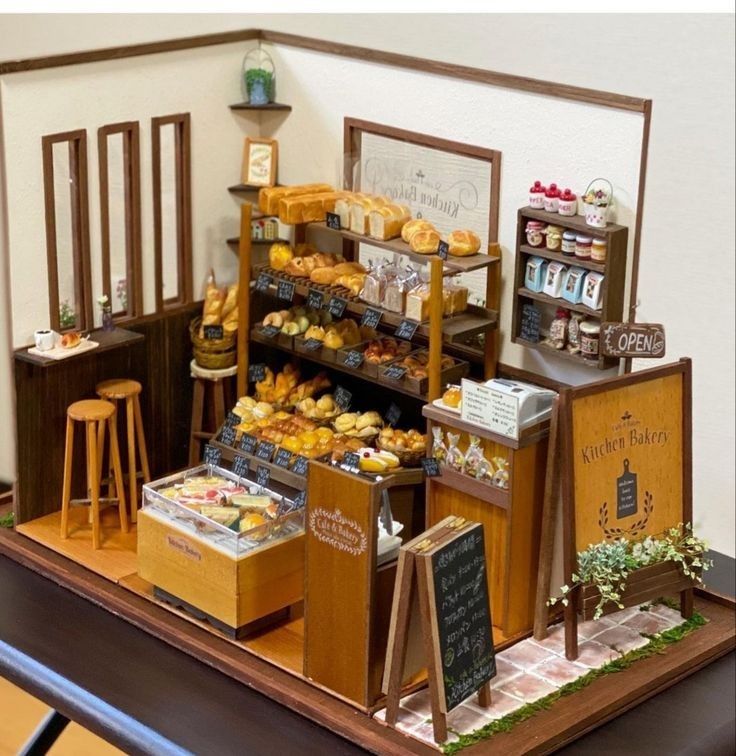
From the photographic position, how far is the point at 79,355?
5992mm

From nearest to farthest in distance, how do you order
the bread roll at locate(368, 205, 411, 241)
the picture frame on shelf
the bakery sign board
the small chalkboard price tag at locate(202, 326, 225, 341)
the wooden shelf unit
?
the bakery sign board
the wooden shelf unit
the bread roll at locate(368, 205, 411, 241)
the small chalkboard price tag at locate(202, 326, 225, 341)
the picture frame on shelf

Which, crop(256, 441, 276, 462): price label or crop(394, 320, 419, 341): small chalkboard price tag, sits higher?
crop(394, 320, 419, 341): small chalkboard price tag

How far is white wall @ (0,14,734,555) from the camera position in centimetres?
577

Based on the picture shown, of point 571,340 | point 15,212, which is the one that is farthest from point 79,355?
point 571,340

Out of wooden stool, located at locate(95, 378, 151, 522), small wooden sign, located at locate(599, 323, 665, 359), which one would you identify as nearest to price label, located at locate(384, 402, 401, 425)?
wooden stool, located at locate(95, 378, 151, 522)

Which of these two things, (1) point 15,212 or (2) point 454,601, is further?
(1) point 15,212

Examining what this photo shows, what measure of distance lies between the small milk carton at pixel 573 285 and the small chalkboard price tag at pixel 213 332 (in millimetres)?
1760

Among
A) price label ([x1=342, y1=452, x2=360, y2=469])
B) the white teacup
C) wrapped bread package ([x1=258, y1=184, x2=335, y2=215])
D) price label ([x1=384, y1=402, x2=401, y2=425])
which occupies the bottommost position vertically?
price label ([x1=384, y1=402, x2=401, y2=425])

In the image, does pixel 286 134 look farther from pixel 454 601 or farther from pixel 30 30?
pixel 454 601

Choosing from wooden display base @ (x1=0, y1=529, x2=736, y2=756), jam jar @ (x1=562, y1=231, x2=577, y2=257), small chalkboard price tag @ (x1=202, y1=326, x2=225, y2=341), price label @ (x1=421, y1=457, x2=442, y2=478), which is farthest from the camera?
small chalkboard price tag @ (x1=202, y1=326, x2=225, y2=341)

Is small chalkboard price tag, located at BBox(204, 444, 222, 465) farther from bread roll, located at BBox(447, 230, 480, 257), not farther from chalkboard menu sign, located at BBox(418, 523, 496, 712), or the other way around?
chalkboard menu sign, located at BBox(418, 523, 496, 712)

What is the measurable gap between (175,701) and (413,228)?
2.25 metres

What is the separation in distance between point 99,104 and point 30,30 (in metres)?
0.87

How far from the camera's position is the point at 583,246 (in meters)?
5.58
